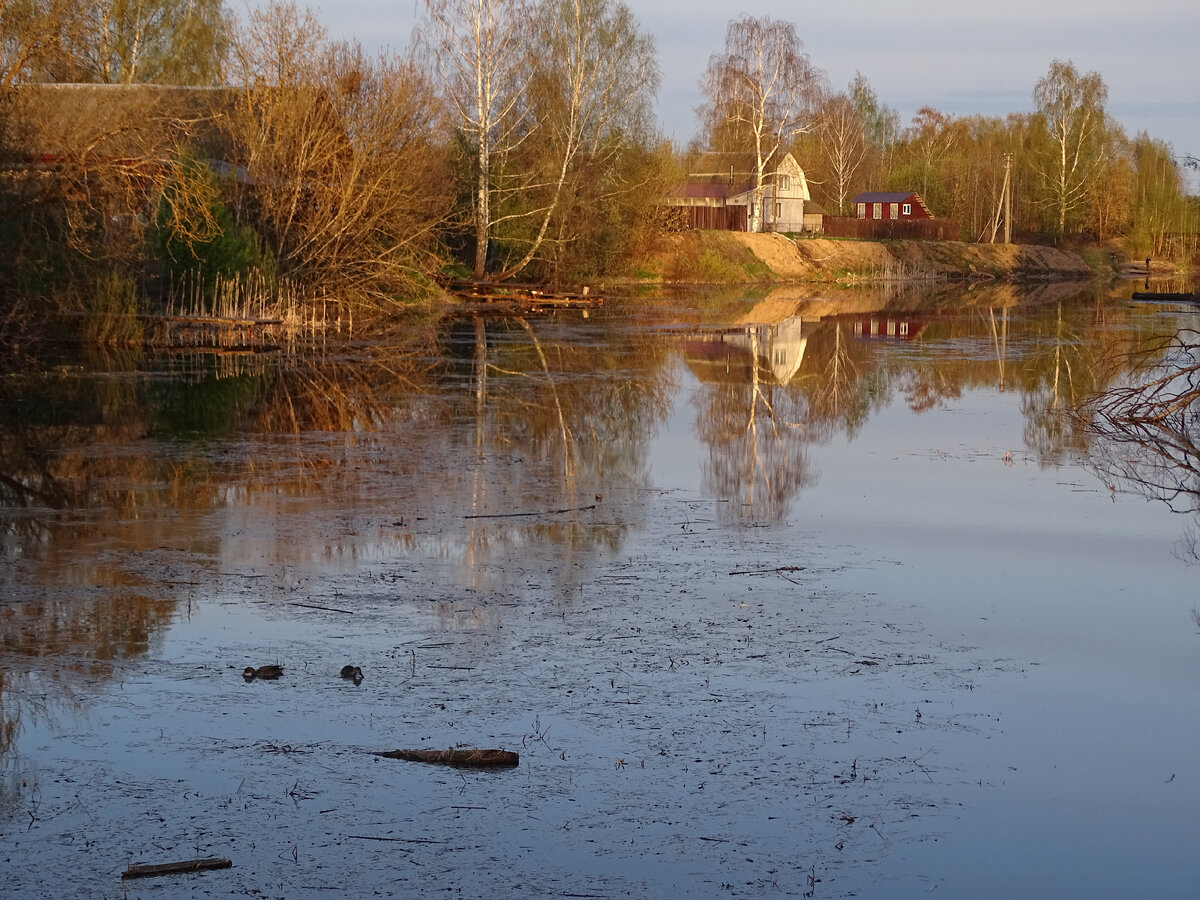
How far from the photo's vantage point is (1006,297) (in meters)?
50.1

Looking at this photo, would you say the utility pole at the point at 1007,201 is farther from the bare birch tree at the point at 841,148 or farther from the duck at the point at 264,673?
the duck at the point at 264,673

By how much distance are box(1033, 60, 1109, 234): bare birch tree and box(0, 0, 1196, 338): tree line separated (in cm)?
2067

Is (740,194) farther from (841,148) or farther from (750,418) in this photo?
(750,418)

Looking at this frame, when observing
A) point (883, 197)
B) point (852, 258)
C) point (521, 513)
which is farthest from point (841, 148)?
point (521, 513)

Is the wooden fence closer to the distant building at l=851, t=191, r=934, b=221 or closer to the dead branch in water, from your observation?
the distant building at l=851, t=191, r=934, b=221

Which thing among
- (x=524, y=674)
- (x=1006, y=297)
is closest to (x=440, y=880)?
(x=524, y=674)

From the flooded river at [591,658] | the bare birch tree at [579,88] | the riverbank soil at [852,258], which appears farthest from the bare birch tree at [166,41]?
the flooded river at [591,658]

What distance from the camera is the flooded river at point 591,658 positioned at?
16.9 ft

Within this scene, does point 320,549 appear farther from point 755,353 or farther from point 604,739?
point 755,353

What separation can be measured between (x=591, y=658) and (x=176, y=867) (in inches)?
113

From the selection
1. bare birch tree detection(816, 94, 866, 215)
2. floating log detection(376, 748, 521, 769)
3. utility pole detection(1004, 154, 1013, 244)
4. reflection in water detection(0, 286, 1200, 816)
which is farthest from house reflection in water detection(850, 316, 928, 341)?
bare birch tree detection(816, 94, 866, 215)

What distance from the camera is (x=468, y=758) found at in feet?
19.3

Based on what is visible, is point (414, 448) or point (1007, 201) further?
point (1007, 201)

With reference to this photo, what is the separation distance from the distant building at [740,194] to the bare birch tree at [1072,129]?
14.9 meters
